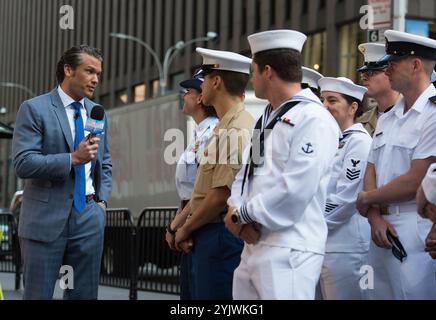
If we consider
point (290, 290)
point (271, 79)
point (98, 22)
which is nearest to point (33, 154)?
point (271, 79)

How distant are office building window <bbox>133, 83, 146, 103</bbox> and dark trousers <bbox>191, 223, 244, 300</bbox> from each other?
2086 inches

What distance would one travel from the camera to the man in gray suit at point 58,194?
545cm

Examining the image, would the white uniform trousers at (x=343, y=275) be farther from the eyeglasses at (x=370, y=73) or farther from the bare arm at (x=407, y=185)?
the eyeglasses at (x=370, y=73)

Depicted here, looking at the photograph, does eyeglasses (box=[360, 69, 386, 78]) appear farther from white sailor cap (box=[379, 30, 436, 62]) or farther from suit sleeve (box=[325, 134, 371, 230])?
white sailor cap (box=[379, 30, 436, 62])

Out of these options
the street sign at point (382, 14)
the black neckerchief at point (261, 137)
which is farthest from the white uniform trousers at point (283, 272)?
the street sign at point (382, 14)

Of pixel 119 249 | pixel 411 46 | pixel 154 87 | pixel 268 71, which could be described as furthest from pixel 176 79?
pixel 268 71

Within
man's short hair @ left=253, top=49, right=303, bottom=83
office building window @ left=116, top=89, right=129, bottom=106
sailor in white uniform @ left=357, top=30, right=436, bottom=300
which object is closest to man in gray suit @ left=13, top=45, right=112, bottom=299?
man's short hair @ left=253, top=49, right=303, bottom=83

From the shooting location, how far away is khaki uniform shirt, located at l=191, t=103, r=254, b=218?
5.05 metres

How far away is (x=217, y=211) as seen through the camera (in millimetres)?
5082

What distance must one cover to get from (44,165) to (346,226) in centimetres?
206

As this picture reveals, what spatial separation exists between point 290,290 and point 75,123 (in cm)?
211

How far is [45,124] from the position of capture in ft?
18.3

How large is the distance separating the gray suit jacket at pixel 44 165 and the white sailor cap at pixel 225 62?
982 millimetres

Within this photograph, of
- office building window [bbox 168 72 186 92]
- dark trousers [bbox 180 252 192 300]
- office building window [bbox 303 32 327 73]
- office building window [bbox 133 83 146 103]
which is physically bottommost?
office building window [bbox 133 83 146 103]
